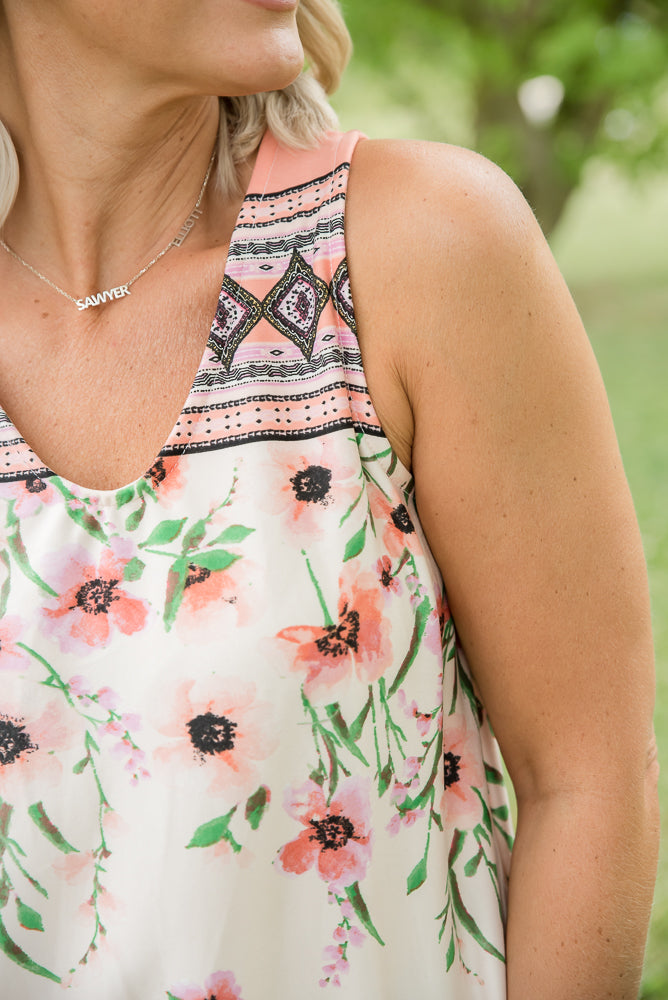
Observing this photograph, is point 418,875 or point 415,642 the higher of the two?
point 415,642

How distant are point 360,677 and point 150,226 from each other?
2.57ft

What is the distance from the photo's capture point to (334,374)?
122 cm

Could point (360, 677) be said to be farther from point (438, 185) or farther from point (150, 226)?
point (150, 226)

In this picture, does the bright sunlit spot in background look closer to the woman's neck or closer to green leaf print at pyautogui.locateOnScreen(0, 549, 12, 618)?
the woman's neck

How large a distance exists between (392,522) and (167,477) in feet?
0.97

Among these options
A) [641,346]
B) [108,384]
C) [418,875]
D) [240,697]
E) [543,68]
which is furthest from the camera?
[641,346]

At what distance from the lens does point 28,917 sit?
1251 millimetres

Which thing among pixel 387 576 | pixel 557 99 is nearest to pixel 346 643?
pixel 387 576

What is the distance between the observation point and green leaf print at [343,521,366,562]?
3.95ft

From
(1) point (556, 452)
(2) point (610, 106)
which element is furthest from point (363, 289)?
(2) point (610, 106)

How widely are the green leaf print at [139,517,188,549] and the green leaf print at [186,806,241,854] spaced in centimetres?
34

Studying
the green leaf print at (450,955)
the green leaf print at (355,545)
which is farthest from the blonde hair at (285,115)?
the green leaf print at (450,955)

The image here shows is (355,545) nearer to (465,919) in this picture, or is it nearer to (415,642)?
(415,642)

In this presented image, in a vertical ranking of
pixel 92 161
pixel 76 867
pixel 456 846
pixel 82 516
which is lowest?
pixel 76 867
